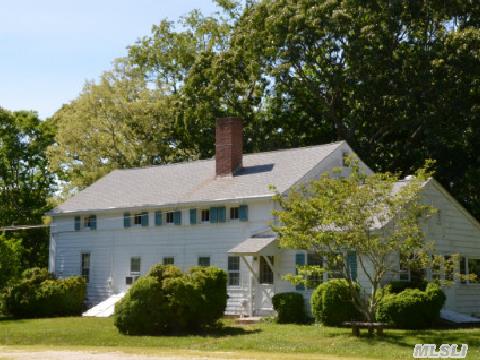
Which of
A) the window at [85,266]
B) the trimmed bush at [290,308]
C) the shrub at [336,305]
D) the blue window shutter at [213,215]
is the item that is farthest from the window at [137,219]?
the shrub at [336,305]

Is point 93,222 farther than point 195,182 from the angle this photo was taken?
Yes

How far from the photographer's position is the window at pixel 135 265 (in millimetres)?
38844

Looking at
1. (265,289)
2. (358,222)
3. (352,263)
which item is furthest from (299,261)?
(358,222)

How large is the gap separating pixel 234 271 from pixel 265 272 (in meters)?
1.88

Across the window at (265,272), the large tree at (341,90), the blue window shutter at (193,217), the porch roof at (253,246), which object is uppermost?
the large tree at (341,90)

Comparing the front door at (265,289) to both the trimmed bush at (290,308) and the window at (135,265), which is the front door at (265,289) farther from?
the window at (135,265)

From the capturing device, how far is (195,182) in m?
39.2

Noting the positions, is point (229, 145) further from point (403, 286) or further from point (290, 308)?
point (403, 286)

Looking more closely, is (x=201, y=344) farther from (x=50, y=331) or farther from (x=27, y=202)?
(x=27, y=202)

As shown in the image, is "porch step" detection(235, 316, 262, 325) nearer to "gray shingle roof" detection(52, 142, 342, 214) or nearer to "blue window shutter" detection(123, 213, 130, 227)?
"gray shingle roof" detection(52, 142, 342, 214)

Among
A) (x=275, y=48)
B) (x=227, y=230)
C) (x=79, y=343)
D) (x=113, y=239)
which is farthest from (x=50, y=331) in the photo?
(x=275, y=48)

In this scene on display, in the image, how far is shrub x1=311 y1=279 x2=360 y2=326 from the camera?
28.0m

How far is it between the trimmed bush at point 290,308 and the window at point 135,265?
1024 cm

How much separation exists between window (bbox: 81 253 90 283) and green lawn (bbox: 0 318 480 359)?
1137 centimetres
